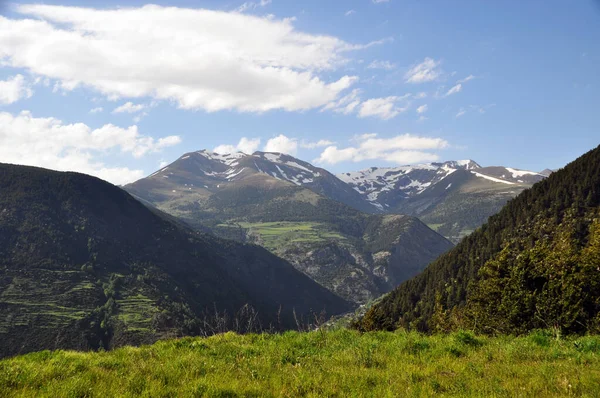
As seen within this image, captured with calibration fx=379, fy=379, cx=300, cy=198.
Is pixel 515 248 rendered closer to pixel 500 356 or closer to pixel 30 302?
pixel 500 356

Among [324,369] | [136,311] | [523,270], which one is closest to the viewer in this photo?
[324,369]

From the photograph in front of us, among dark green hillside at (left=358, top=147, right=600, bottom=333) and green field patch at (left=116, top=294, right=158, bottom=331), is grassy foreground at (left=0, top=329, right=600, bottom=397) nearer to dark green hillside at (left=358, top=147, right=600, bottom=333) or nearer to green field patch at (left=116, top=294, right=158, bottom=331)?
dark green hillside at (left=358, top=147, right=600, bottom=333)

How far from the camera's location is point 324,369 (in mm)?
11219

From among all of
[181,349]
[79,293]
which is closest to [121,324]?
[79,293]

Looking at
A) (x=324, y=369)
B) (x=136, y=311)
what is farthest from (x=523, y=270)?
(x=136, y=311)

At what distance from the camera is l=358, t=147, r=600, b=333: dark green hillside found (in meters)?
25.1

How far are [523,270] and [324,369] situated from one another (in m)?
25.8

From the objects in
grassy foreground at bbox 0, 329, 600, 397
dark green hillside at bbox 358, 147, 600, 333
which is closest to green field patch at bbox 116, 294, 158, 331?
dark green hillside at bbox 358, 147, 600, 333

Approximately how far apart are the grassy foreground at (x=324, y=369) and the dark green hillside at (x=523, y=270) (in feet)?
27.7

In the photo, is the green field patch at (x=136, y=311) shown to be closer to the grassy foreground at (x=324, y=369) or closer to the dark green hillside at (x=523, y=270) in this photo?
the dark green hillside at (x=523, y=270)

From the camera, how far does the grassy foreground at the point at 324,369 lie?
360 inches

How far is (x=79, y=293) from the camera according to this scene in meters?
165

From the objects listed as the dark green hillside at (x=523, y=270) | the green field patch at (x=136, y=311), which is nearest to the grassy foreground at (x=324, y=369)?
the dark green hillside at (x=523, y=270)

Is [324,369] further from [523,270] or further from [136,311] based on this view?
[136,311]
